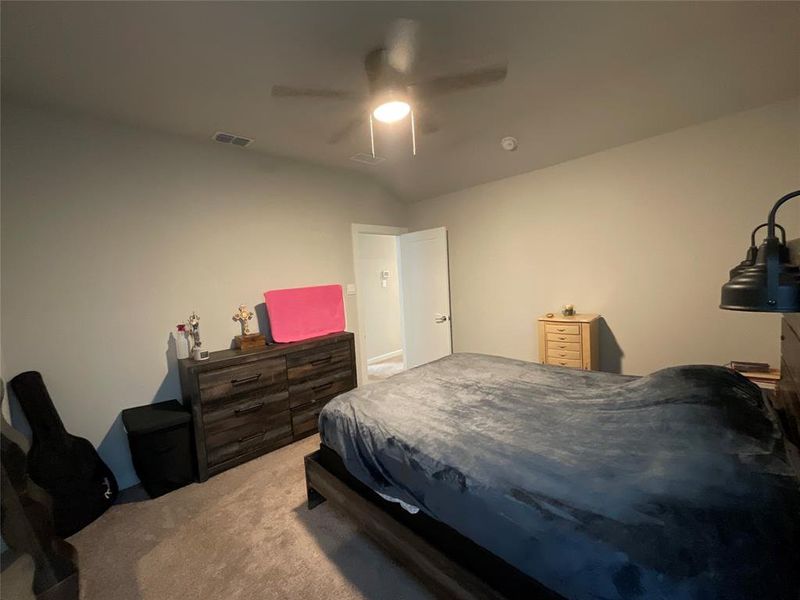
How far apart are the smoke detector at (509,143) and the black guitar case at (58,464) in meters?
3.95

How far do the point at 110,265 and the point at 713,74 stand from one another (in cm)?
437

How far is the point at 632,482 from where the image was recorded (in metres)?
1.14

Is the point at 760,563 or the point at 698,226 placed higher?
the point at 698,226

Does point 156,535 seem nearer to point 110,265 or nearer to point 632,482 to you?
point 110,265

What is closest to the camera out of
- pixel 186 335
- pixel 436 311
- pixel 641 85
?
pixel 641 85

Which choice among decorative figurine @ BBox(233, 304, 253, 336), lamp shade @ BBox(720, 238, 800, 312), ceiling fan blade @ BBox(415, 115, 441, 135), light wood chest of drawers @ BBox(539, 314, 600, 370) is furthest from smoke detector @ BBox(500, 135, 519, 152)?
decorative figurine @ BBox(233, 304, 253, 336)

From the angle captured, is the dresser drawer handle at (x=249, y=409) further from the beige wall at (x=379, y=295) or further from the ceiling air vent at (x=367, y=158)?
the beige wall at (x=379, y=295)

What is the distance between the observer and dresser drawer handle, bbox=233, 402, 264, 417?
2.68 metres

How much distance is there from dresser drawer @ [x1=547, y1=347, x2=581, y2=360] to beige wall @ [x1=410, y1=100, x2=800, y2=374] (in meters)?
0.41

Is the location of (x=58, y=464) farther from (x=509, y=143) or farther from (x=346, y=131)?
(x=509, y=143)

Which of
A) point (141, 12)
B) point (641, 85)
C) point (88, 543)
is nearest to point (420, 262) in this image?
point (641, 85)

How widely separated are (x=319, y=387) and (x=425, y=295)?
6.41 feet

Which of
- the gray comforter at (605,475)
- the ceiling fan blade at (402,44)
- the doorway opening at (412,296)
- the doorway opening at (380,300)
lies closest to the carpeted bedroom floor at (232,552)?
the gray comforter at (605,475)

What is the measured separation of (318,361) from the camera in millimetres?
3201
